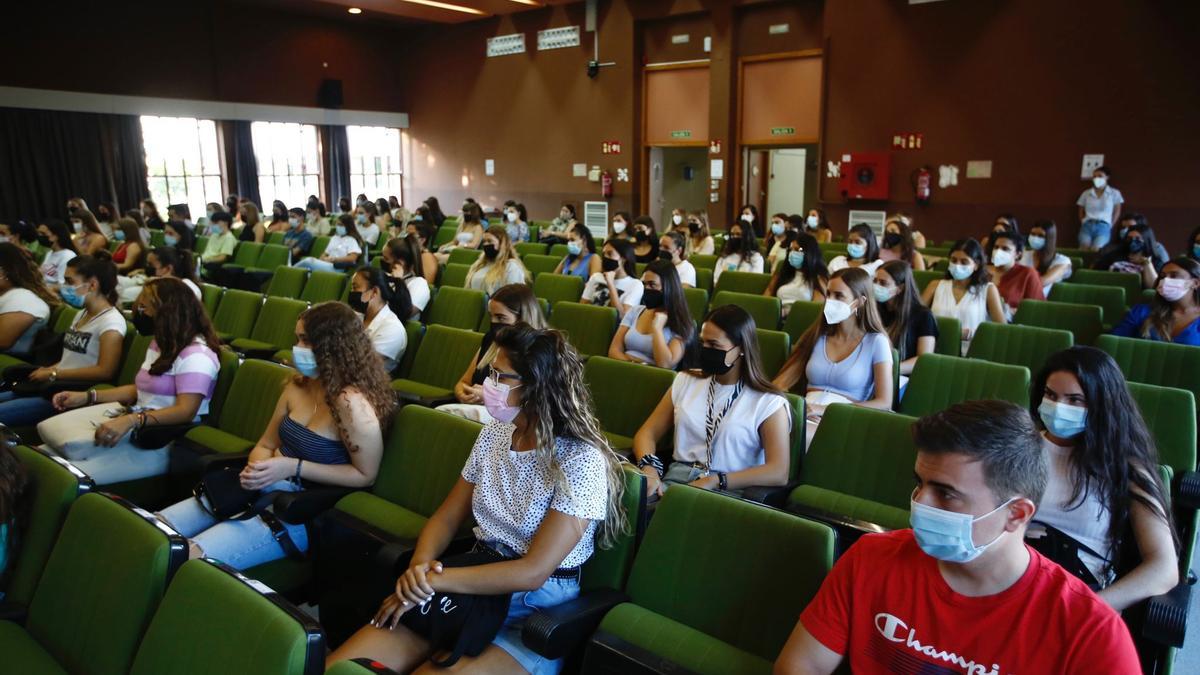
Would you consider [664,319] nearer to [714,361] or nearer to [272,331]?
[714,361]

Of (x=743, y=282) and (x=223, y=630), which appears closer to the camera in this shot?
(x=223, y=630)

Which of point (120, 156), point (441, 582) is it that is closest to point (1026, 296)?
point (441, 582)

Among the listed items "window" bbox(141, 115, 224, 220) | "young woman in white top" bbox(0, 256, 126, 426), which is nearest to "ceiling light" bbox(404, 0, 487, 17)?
"window" bbox(141, 115, 224, 220)

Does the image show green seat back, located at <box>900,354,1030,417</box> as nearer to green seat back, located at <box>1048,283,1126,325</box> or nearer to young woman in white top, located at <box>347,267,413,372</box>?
green seat back, located at <box>1048,283,1126,325</box>

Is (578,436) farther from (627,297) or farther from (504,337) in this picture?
(627,297)

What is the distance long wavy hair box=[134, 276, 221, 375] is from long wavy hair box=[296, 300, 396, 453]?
3.23 feet

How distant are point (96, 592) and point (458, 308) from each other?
3.81m

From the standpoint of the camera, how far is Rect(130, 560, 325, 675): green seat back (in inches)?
59.9

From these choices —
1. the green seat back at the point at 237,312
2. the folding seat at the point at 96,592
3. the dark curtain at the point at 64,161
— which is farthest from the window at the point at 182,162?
the folding seat at the point at 96,592

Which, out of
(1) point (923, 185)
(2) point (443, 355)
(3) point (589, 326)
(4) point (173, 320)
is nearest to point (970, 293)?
(3) point (589, 326)

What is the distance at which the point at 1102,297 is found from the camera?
5645 millimetres

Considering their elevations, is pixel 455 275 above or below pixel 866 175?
below

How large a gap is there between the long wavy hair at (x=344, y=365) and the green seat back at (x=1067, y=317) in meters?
4.08

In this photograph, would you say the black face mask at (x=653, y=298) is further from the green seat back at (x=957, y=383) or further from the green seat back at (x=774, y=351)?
the green seat back at (x=957, y=383)
